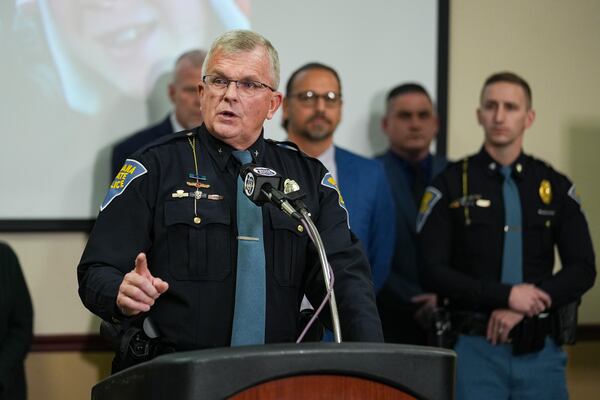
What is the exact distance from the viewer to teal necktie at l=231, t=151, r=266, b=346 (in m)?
2.02

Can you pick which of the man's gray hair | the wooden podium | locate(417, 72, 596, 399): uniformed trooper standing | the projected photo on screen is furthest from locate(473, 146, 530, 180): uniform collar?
the wooden podium

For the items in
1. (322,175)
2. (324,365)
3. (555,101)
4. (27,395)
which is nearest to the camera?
(324,365)

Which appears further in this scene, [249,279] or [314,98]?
[314,98]

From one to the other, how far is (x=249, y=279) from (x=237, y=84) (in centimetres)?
43

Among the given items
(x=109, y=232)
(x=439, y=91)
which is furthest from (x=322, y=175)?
(x=439, y=91)

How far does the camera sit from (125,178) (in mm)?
2076

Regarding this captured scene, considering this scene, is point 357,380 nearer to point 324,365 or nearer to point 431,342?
point 324,365

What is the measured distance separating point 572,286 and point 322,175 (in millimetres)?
1552

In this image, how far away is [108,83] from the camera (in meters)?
4.10

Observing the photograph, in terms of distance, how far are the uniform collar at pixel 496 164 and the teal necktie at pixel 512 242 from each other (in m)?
0.09

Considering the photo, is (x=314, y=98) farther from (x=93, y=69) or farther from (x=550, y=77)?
(x=550, y=77)

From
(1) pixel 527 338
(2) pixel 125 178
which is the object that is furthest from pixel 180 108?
(2) pixel 125 178

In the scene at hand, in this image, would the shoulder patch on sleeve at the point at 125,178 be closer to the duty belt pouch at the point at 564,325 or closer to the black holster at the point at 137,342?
the black holster at the point at 137,342

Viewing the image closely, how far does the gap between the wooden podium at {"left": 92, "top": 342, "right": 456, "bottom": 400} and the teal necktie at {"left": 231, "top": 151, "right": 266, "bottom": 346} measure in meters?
0.50
